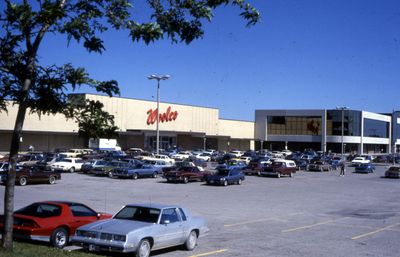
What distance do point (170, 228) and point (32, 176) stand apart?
81.2ft

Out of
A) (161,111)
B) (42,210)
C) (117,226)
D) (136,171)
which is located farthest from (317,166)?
(117,226)

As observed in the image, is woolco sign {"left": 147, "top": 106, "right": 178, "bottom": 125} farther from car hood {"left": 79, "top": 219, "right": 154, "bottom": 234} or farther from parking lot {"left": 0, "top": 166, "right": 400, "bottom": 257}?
car hood {"left": 79, "top": 219, "right": 154, "bottom": 234}

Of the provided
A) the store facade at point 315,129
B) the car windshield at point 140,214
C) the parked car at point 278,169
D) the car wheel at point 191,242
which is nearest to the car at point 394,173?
the parked car at point 278,169

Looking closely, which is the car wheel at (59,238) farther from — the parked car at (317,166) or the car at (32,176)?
the parked car at (317,166)

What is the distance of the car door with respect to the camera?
44.8 ft

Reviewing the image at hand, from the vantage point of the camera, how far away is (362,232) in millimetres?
19797

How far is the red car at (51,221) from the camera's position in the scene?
1383 centimetres

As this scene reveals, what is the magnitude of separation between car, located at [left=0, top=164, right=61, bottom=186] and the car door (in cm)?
2293

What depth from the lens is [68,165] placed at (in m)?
49.9

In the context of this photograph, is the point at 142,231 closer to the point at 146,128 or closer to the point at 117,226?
the point at 117,226

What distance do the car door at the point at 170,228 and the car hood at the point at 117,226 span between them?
0.43m

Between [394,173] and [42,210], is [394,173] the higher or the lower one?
the higher one

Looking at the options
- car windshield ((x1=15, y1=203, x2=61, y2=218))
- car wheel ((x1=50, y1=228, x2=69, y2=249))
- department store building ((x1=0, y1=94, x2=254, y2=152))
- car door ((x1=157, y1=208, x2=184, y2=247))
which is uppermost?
department store building ((x1=0, y1=94, x2=254, y2=152))

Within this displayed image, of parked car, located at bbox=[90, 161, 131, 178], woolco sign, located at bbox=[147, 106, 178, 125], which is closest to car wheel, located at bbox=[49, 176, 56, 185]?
parked car, located at bbox=[90, 161, 131, 178]
